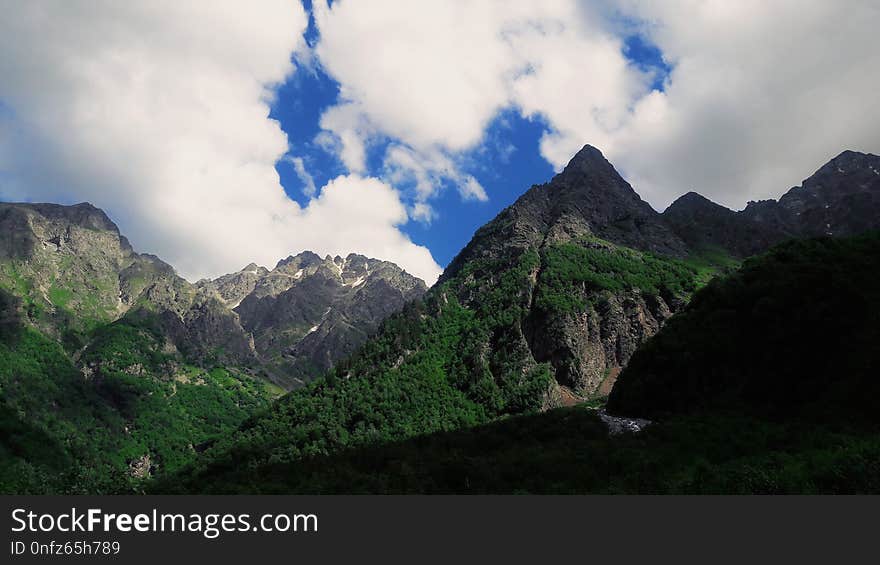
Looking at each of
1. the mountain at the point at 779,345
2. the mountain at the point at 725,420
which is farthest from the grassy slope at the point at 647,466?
the mountain at the point at 779,345

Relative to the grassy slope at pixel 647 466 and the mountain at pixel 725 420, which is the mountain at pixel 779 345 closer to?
the mountain at pixel 725 420

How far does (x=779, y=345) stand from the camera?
81.4 m

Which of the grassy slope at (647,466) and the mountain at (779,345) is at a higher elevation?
the mountain at (779,345)

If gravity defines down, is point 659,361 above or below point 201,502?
above

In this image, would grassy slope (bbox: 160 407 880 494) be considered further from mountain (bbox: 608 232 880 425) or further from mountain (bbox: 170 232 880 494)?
mountain (bbox: 608 232 880 425)

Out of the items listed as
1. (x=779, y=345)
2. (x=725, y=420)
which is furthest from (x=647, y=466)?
(x=779, y=345)

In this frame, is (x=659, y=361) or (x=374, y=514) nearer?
(x=374, y=514)

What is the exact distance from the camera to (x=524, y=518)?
24.7 meters

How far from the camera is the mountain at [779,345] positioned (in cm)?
7025

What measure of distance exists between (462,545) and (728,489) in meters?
27.7

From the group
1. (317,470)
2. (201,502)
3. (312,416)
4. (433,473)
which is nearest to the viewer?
(201,502)

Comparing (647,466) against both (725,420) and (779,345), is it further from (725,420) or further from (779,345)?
(779,345)

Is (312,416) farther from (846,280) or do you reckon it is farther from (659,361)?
(846,280)

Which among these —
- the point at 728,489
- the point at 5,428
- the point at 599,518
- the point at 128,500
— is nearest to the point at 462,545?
the point at 599,518
